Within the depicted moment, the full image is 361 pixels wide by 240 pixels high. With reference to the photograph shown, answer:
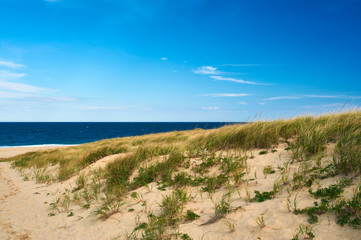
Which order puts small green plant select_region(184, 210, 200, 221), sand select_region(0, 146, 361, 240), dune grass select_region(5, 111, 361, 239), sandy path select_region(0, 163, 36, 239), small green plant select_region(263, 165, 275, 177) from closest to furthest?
sand select_region(0, 146, 361, 240)
dune grass select_region(5, 111, 361, 239)
small green plant select_region(184, 210, 200, 221)
sandy path select_region(0, 163, 36, 239)
small green plant select_region(263, 165, 275, 177)

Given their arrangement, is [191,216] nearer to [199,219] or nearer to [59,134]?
[199,219]

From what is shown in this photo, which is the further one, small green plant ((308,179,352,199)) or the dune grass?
the dune grass

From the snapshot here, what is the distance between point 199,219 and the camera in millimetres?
4723

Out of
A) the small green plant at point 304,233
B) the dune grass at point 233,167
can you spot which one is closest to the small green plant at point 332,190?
the dune grass at point 233,167

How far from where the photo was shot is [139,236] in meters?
4.55

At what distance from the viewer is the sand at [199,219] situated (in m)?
3.82

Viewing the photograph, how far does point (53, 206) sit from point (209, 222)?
238 inches

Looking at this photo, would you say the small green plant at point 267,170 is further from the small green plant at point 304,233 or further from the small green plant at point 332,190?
the small green plant at point 304,233

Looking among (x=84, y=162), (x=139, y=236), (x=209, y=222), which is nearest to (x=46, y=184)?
(x=84, y=162)

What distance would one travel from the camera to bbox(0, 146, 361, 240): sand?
382cm

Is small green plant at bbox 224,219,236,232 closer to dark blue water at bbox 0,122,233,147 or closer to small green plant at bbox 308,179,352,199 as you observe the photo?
small green plant at bbox 308,179,352,199

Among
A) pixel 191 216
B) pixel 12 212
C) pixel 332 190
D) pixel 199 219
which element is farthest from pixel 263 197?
pixel 12 212

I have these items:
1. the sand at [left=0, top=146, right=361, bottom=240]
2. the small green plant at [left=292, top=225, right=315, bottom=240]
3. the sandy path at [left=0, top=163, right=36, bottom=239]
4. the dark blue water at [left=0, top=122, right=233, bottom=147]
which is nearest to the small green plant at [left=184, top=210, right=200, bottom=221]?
the sand at [left=0, top=146, right=361, bottom=240]

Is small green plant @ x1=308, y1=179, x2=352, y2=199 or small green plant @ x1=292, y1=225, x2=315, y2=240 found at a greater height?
small green plant @ x1=308, y1=179, x2=352, y2=199
